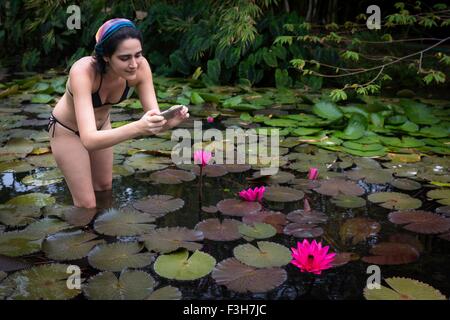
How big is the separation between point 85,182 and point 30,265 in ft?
1.65

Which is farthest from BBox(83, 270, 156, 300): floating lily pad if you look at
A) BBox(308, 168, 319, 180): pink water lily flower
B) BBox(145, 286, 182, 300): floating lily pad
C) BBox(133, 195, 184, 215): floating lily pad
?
BBox(308, 168, 319, 180): pink water lily flower

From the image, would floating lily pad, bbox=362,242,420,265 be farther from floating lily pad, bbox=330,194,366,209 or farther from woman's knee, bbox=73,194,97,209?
woman's knee, bbox=73,194,97,209

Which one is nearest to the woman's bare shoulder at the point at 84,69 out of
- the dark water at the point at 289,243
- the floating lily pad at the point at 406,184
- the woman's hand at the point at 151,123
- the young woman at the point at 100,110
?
the young woman at the point at 100,110

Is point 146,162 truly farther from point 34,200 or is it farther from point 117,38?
point 117,38

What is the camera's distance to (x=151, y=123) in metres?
1.74

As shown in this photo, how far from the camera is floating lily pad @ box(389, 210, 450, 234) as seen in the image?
2025 millimetres

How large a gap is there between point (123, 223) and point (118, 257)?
27 cm

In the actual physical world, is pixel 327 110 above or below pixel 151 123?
below

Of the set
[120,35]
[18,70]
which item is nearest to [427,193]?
[120,35]

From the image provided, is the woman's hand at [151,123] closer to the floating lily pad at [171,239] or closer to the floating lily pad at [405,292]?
the floating lily pad at [171,239]

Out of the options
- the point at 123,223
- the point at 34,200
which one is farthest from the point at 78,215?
the point at 34,200

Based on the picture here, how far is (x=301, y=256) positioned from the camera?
1624 millimetres
